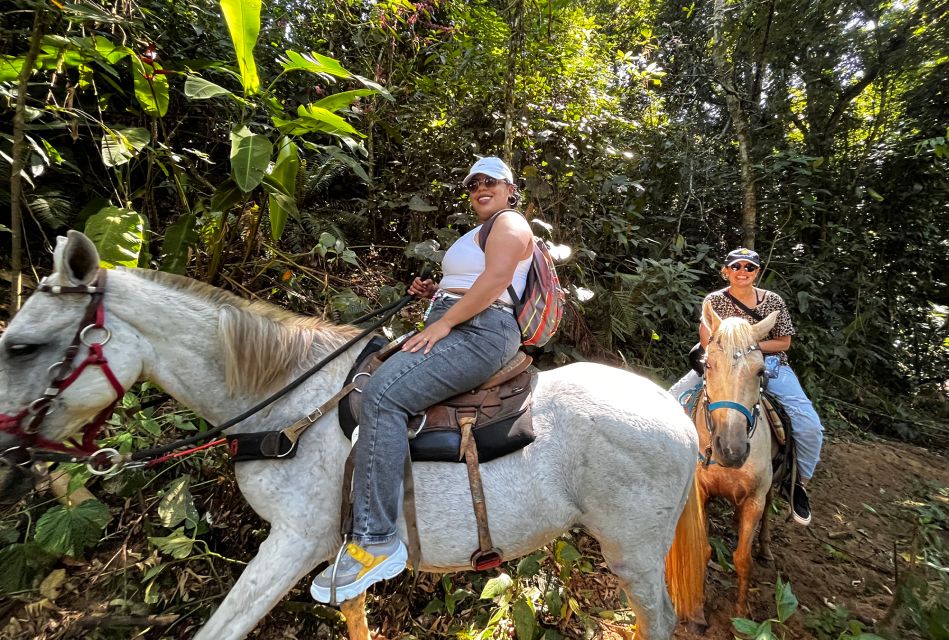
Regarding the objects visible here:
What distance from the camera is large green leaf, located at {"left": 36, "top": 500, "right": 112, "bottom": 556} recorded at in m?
2.21

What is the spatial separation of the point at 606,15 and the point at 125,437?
7.20 m

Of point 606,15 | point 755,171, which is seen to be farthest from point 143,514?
point 755,171

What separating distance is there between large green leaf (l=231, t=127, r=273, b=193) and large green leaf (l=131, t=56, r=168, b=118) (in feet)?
2.90

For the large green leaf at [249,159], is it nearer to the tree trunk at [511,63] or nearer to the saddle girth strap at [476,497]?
the saddle girth strap at [476,497]

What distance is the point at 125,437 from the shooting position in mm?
2479

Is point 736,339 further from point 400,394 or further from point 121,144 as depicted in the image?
point 121,144

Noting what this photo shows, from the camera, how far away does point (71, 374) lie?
1467mm

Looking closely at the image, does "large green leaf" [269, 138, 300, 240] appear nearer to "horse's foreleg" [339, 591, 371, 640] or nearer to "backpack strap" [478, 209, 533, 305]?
"backpack strap" [478, 209, 533, 305]

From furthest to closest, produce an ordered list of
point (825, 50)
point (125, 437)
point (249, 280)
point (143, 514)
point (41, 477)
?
1. point (825, 50)
2. point (249, 280)
3. point (143, 514)
4. point (125, 437)
5. point (41, 477)

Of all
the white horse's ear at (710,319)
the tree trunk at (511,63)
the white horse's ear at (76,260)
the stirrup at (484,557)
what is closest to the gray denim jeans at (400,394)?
the stirrup at (484,557)

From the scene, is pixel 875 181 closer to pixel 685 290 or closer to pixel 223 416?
pixel 685 290

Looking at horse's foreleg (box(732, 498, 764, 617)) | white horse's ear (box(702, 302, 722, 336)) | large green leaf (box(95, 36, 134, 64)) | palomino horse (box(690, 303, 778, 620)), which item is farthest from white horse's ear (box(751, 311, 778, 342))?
large green leaf (box(95, 36, 134, 64))

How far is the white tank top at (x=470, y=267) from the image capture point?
1.91m

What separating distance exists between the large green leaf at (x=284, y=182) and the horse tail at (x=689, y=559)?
2981 millimetres
